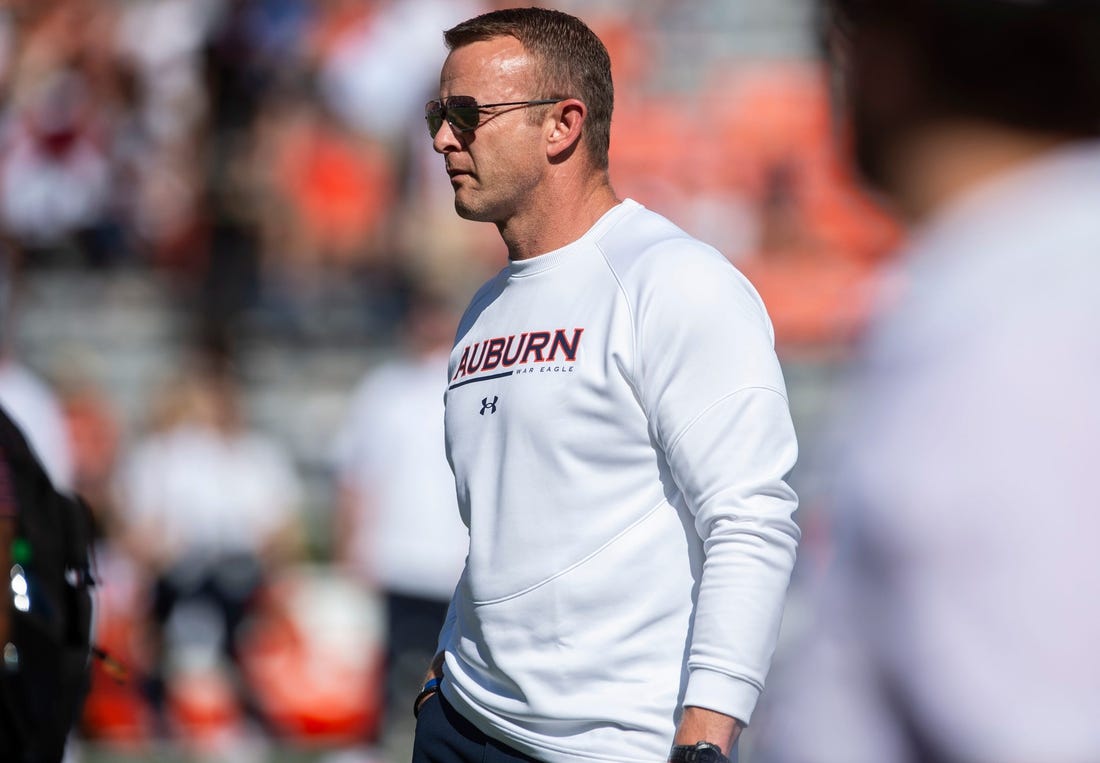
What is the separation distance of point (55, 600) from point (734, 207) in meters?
8.70

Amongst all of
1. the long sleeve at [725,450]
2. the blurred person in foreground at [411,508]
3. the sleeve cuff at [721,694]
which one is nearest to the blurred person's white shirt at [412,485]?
the blurred person in foreground at [411,508]

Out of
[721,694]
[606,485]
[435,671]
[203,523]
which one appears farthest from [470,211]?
[203,523]

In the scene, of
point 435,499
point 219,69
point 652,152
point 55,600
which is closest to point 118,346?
point 219,69

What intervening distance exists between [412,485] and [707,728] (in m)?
5.07

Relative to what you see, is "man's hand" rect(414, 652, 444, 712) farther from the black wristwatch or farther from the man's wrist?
the black wristwatch

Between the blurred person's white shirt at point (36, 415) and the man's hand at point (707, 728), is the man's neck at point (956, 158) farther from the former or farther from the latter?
the blurred person's white shirt at point (36, 415)

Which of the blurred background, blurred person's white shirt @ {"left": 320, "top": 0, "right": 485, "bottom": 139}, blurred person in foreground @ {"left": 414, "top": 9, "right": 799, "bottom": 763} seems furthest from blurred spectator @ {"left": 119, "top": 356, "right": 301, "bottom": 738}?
blurred person in foreground @ {"left": 414, "top": 9, "right": 799, "bottom": 763}

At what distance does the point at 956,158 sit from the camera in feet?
3.64

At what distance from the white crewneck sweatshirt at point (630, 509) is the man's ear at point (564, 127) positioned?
277 millimetres

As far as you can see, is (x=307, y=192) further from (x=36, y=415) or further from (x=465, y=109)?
(x=465, y=109)

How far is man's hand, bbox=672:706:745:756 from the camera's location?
8.20 ft

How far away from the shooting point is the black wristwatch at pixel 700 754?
247cm

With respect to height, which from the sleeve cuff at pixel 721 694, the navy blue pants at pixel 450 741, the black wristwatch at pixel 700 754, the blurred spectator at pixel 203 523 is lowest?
the blurred spectator at pixel 203 523

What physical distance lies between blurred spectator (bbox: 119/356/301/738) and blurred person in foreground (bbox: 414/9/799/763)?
19.6ft
